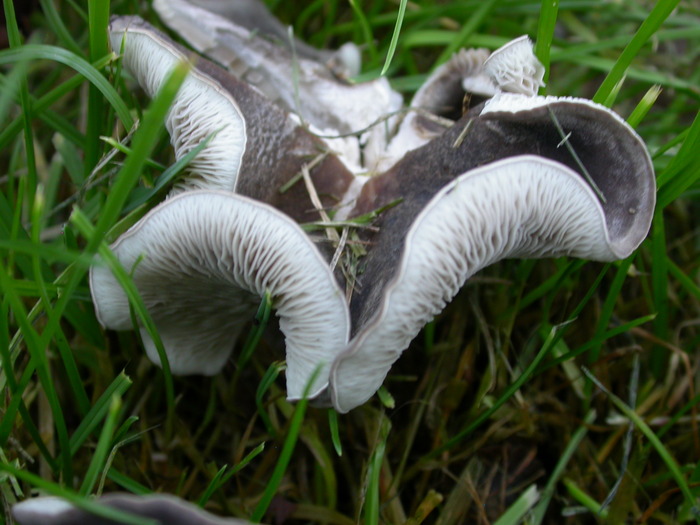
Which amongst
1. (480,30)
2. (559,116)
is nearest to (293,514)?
(559,116)

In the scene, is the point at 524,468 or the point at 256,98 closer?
the point at 256,98

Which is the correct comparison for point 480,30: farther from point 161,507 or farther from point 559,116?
point 161,507

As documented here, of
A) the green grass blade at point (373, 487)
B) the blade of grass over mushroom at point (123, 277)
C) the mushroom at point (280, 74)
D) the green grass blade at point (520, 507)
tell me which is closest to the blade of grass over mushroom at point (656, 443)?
the green grass blade at point (520, 507)

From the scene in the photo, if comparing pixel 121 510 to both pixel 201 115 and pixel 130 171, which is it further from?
pixel 201 115

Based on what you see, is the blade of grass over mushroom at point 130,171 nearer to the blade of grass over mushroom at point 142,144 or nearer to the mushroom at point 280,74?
the blade of grass over mushroom at point 142,144

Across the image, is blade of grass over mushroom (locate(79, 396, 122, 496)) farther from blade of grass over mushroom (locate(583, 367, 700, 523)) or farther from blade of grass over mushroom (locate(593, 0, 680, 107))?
Result: blade of grass over mushroom (locate(593, 0, 680, 107))

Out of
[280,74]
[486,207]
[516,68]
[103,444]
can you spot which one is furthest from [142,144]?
[280,74]
